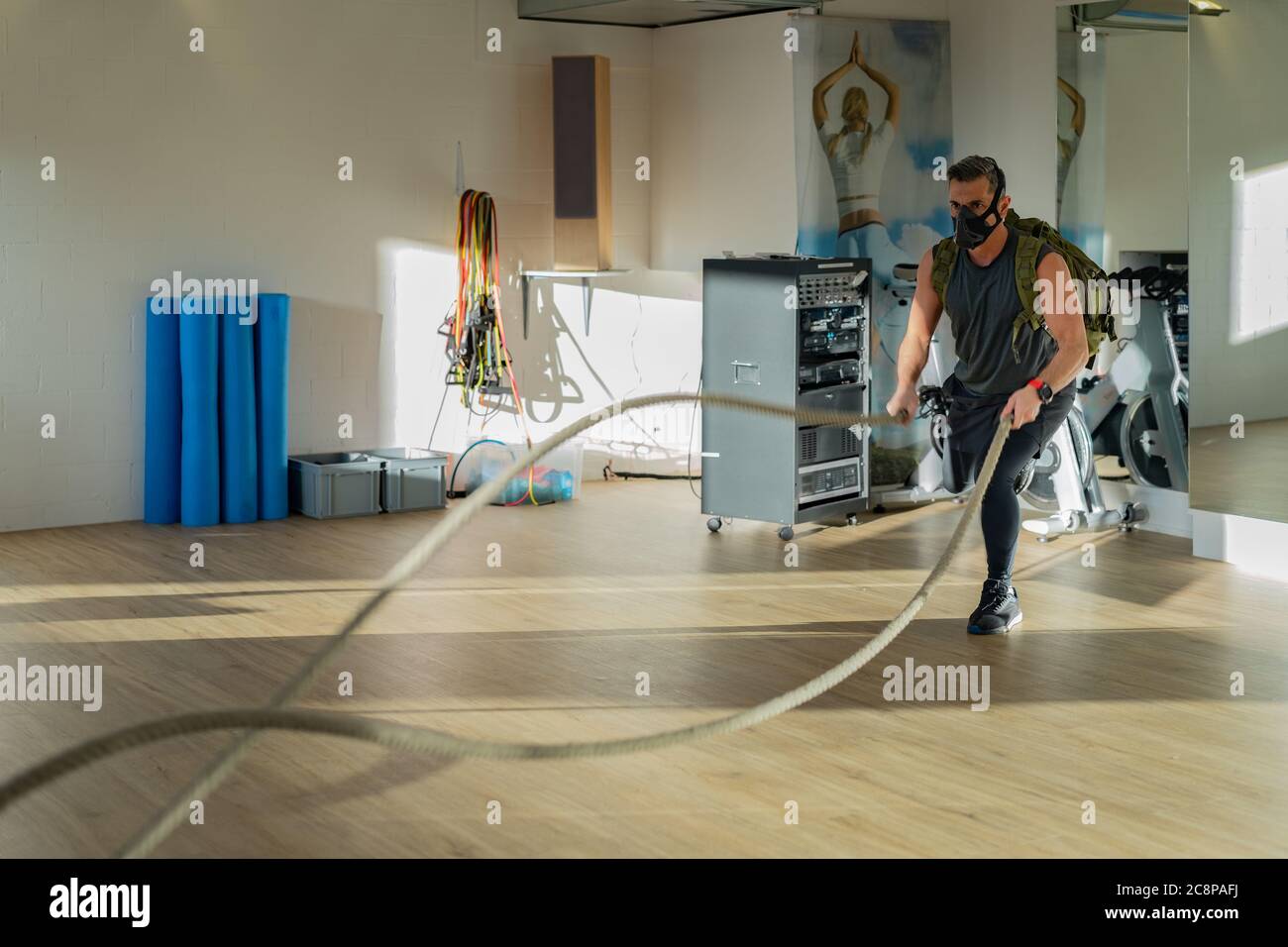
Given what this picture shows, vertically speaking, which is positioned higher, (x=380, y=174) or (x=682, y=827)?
(x=380, y=174)

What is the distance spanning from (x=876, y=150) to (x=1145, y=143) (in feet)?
4.49

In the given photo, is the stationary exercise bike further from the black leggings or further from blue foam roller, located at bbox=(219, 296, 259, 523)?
blue foam roller, located at bbox=(219, 296, 259, 523)

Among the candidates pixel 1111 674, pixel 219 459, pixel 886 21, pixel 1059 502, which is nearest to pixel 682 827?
pixel 1111 674

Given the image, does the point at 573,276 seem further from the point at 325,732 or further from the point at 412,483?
the point at 325,732

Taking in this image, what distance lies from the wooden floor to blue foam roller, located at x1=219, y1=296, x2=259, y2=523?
414mm

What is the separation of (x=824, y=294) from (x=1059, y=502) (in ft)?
4.99

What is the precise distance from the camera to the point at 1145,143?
7.32 meters

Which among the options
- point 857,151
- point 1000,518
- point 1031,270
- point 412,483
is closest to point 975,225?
point 1031,270

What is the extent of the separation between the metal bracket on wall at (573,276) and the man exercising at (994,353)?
12.1 feet

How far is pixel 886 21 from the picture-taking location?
8109 mm

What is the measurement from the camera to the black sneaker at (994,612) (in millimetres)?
5492

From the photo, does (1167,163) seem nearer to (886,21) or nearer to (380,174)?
(886,21)

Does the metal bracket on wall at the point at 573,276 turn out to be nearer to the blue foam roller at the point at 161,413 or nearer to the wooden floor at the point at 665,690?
the wooden floor at the point at 665,690

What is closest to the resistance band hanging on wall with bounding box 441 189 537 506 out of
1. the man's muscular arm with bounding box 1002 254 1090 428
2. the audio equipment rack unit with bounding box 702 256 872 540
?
the audio equipment rack unit with bounding box 702 256 872 540
